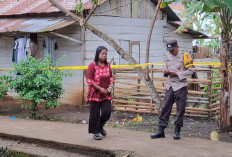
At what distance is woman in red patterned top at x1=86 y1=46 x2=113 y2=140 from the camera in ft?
21.9

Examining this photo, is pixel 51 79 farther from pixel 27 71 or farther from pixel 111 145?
pixel 111 145

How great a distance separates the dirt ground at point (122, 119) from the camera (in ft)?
26.1

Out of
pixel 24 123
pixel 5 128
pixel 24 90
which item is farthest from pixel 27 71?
pixel 5 128

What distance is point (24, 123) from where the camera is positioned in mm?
9062

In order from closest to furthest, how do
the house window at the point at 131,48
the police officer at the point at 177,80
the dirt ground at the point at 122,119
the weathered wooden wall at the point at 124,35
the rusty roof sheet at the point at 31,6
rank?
the police officer at the point at 177,80
the dirt ground at the point at 122,119
the weathered wooden wall at the point at 124,35
the rusty roof sheet at the point at 31,6
the house window at the point at 131,48

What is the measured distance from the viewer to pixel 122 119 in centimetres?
1031

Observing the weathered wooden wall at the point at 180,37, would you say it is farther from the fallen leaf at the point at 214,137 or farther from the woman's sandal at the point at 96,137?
the woman's sandal at the point at 96,137

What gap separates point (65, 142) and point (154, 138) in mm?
1477

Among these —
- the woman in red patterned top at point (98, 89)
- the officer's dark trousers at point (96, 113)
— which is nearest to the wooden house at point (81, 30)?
the woman in red patterned top at point (98, 89)

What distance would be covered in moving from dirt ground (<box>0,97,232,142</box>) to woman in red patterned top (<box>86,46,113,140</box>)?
5.11 ft

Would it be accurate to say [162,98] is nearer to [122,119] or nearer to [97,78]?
[122,119]

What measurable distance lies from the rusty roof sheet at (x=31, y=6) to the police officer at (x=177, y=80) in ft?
21.7

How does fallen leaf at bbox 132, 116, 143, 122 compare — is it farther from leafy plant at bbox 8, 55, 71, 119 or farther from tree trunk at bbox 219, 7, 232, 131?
tree trunk at bbox 219, 7, 232, 131

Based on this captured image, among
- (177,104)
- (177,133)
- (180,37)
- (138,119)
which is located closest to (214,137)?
(177,133)
